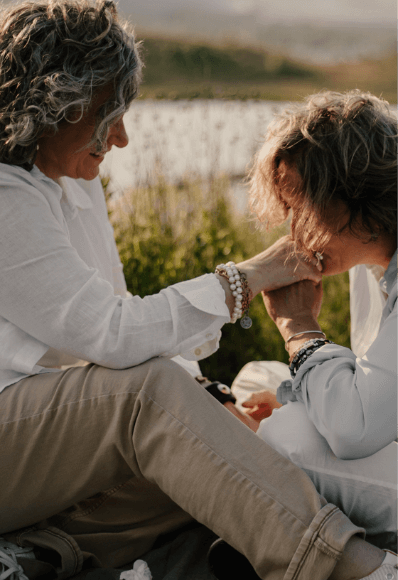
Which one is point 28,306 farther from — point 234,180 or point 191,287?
point 234,180

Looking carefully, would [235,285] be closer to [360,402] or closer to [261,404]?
[360,402]

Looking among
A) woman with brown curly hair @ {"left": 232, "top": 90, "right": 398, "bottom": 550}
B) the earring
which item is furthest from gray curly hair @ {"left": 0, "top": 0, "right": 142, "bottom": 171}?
the earring

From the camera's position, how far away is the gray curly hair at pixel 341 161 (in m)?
1.76

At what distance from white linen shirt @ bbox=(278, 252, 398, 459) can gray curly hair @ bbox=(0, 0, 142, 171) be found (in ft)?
3.71

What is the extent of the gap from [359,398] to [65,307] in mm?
905

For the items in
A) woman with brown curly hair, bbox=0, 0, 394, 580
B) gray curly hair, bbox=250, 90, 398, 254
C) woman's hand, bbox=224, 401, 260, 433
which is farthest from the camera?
woman's hand, bbox=224, 401, 260, 433

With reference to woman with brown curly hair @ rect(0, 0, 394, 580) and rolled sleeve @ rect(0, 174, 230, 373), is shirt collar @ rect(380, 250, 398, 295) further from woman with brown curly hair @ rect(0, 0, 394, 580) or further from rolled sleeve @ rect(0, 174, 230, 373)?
rolled sleeve @ rect(0, 174, 230, 373)

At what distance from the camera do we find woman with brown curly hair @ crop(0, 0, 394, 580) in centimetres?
153

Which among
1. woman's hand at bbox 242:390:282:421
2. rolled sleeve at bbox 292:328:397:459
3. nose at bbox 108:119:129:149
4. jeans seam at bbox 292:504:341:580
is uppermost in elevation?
nose at bbox 108:119:129:149

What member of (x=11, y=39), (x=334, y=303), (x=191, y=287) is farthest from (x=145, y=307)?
(x=334, y=303)

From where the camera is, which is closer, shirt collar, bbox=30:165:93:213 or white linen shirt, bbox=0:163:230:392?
white linen shirt, bbox=0:163:230:392

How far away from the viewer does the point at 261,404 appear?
273 centimetres

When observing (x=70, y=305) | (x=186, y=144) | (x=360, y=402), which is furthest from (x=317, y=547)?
(x=186, y=144)

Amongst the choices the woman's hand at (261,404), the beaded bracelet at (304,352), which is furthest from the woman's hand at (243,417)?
the beaded bracelet at (304,352)
